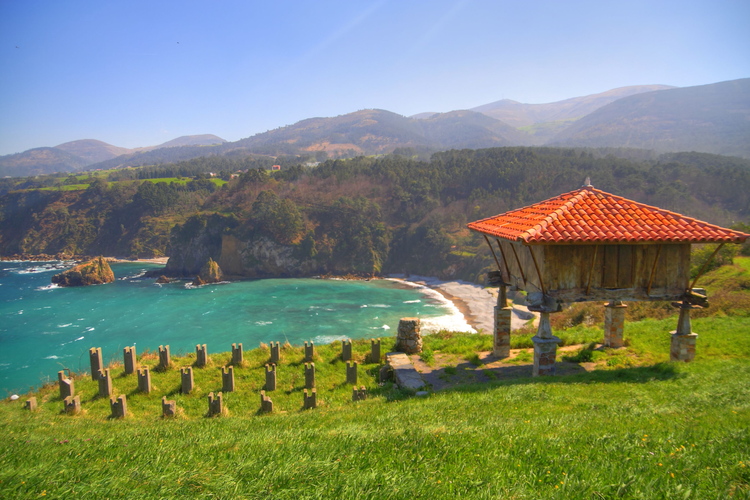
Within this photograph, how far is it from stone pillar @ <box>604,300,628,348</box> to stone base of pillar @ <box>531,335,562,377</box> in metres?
3.43

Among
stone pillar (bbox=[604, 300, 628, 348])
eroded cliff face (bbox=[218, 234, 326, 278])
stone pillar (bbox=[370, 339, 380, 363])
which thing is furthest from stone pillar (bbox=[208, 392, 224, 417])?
eroded cliff face (bbox=[218, 234, 326, 278])

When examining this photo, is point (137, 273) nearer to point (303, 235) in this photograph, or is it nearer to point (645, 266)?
point (303, 235)

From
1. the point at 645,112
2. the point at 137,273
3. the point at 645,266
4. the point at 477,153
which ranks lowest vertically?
the point at 137,273

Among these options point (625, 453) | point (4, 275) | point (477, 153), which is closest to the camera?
point (625, 453)

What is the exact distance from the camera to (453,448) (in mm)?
5254

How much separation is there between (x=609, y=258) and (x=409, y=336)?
6.77m

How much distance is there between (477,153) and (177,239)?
226 ft

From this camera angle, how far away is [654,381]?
31.2ft

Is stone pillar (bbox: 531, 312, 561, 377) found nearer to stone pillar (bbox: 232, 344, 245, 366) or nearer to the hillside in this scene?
stone pillar (bbox: 232, 344, 245, 366)

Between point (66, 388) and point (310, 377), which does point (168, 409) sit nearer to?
point (310, 377)

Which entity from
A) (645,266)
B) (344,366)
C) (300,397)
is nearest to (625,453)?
(645,266)

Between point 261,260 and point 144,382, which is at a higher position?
point 144,382

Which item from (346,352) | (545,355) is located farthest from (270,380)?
(545,355)

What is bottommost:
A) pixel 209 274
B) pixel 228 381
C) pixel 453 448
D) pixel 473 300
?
pixel 473 300
